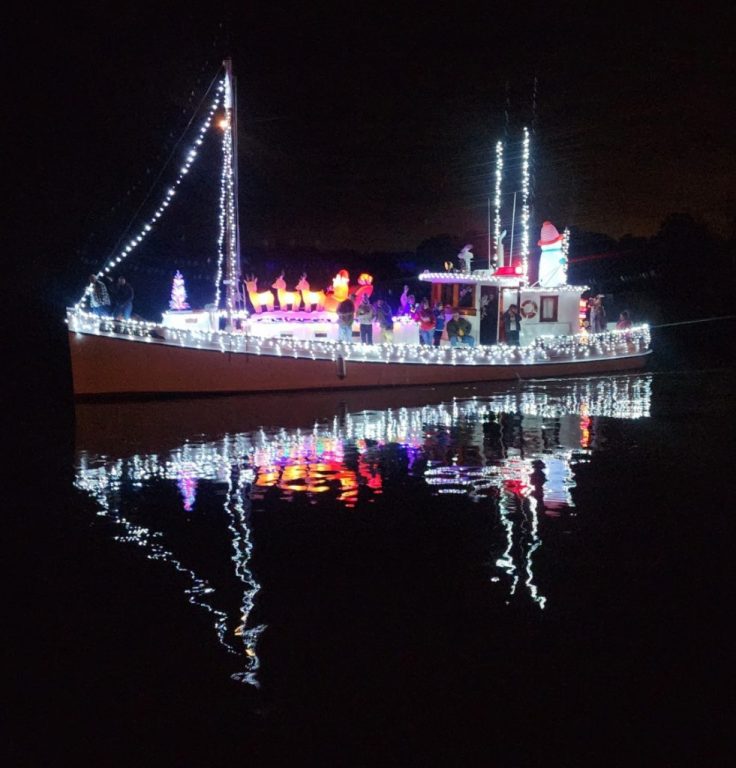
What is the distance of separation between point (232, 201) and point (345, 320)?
4453mm

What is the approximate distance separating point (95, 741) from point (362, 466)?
6.77m

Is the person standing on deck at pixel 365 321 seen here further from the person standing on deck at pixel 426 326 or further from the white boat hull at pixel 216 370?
the person standing on deck at pixel 426 326

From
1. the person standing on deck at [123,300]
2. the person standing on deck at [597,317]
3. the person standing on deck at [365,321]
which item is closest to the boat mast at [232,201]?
the person standing on deck at [123,300]

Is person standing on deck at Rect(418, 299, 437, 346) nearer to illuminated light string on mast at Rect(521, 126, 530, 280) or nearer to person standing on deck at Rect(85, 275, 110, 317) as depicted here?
illuminated light string on mast at Rect(521, 126, 530, 280)

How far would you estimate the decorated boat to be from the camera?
19828 millimetres

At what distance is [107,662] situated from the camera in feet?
14.8

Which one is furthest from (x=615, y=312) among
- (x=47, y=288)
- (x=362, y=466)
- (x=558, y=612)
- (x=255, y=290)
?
(x=558, y=612)

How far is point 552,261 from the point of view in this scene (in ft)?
92.2

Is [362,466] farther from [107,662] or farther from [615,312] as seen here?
[615,312]

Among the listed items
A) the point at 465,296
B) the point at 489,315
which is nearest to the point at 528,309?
the point at 489,315

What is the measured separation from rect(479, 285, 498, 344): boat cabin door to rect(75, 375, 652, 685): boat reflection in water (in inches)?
314

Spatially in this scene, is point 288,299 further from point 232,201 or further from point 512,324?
point 512,324

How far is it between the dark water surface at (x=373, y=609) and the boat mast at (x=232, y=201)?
10.1 m

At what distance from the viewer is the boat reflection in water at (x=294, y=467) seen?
20.2 ft
